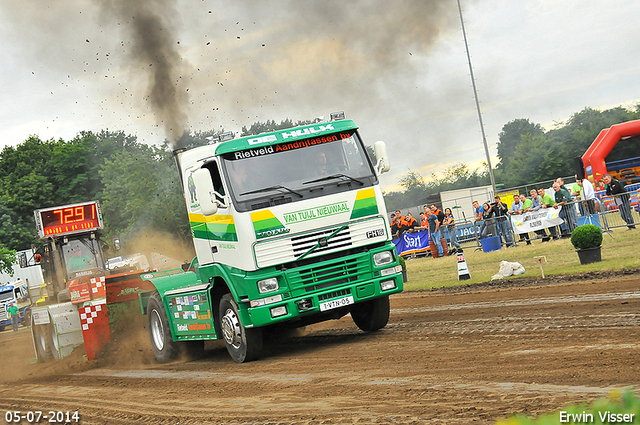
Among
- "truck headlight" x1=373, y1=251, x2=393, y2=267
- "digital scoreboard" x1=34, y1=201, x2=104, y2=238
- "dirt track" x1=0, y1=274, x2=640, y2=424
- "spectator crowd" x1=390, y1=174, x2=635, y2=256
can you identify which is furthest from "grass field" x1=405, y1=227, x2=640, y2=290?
"digital scoreboard" x1=34, y1=201, x2=104, y2=238

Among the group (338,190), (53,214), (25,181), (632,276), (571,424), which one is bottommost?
(632,276)

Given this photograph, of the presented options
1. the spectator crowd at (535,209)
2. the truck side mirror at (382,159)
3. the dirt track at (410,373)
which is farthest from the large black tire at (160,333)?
the spectator crowd at (535,209)

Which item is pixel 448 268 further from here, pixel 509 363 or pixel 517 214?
pixel 509 363

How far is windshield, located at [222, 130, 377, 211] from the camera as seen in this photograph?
8.97 m

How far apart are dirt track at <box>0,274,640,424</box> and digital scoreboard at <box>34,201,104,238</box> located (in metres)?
5.07

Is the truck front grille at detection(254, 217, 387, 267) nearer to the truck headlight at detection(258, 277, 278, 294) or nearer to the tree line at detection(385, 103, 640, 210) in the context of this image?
the truck headlight at detection(258, 277, 278, 294)

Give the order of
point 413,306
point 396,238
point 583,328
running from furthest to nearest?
point 396,238
point 413,306
point 583,328

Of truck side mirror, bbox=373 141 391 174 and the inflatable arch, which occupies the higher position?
the inflatable arch

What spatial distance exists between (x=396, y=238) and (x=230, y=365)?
1550cm

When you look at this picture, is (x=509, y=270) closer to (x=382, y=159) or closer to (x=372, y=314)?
(x=372, y=314)

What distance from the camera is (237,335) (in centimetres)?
945

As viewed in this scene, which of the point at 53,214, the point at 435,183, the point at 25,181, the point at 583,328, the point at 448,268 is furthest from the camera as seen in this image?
the point at 435,183

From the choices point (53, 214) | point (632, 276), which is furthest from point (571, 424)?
point (53, 214)

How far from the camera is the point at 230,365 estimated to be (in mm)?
9586
